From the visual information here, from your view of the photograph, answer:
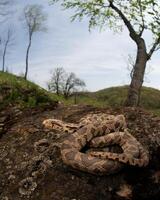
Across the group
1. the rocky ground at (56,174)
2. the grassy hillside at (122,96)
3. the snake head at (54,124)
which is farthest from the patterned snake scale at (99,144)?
the grassy hillside at (122,96)

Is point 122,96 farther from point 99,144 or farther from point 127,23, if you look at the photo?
point 99,144

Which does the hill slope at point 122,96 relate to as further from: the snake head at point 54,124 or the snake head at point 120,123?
the snake head at point 120,123

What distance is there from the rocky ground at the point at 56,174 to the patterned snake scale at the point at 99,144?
145 millimetres

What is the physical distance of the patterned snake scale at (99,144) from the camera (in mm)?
7312

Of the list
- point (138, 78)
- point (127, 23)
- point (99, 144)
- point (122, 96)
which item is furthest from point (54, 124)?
point (122, 96)

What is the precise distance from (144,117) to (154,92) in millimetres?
69877

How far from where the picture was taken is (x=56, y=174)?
7.45 m

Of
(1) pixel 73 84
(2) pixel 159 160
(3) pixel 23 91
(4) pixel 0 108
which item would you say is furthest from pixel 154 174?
(1) pixel 73 84

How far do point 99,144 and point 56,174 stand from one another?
37.3 inches

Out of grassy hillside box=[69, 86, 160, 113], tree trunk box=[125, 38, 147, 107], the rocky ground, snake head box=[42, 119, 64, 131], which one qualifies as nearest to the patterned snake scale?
snake head box=[42, 119, 64, 131]

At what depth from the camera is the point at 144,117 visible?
9.24 m

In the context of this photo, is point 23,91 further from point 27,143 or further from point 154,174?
point 154,174

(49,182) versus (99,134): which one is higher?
(99,134)

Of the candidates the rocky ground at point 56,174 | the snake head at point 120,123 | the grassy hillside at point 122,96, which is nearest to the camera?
the rocky ground at point 56,174
